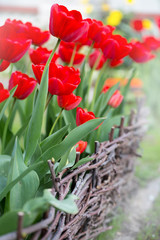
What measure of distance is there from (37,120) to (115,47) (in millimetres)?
474

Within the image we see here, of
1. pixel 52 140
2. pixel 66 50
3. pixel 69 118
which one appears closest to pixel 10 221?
pixel 52 140

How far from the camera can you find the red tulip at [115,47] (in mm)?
1250

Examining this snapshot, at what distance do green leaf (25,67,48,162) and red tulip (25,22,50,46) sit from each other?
336mm

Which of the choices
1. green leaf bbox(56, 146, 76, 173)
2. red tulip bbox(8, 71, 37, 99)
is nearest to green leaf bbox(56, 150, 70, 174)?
green leaf bbox(56, 146, 76, 173)

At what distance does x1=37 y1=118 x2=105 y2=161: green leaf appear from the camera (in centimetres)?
98

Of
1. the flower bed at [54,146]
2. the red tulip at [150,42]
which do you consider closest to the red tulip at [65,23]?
the flower bed at [54,146]

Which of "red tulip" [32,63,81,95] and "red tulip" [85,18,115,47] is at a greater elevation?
"red tulip" [85,18,115,47]

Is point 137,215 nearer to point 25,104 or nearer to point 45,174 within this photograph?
point 25,104

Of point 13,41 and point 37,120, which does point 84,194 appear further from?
point 13,41

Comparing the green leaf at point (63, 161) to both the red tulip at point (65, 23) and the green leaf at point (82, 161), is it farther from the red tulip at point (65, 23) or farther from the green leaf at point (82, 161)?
the red tulip at point (65, 23)

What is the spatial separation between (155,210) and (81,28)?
1569mm

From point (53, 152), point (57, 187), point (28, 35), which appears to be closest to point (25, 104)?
point (28, 35)

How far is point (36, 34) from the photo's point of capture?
1.24m

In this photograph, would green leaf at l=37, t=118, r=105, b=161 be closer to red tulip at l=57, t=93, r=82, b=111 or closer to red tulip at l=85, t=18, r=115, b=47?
red tulip at l=57, t=93, r=82, b=111
